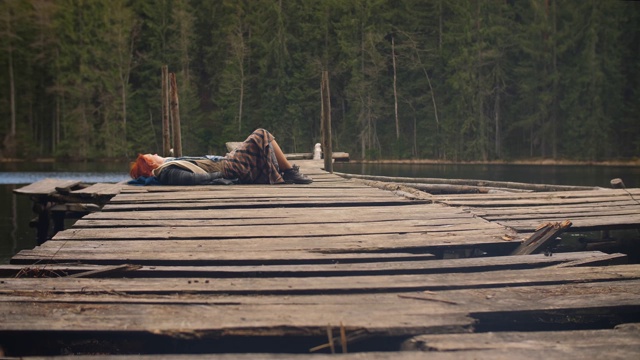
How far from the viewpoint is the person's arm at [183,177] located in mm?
7105

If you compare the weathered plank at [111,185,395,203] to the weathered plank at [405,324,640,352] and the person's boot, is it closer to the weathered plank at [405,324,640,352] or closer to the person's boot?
the person's boot

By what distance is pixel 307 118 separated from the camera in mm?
45812

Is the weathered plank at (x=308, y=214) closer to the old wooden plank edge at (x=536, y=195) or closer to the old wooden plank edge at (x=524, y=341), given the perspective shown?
the old wooden plank edge at (x=536, y=195)

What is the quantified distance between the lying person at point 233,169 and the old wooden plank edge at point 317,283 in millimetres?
4102

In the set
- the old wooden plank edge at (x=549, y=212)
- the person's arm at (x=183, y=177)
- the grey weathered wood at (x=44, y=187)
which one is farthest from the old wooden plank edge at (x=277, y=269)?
the grey weathered wood at (x=44, y=187)

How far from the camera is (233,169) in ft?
24.0

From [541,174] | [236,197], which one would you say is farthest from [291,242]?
[541,174]

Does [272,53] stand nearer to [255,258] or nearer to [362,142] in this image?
[362,142]

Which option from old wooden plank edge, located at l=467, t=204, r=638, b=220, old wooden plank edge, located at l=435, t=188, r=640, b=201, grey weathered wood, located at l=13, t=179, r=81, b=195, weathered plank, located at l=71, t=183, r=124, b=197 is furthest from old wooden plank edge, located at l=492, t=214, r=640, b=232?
grey weathered wood, located at l=13, t=179, r=81, b=195

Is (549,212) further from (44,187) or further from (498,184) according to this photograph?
(44,187)

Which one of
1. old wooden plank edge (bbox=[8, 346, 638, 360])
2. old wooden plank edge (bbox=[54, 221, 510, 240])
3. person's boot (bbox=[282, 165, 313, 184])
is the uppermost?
person's boot (bbox=[282, 165, 313, 184])

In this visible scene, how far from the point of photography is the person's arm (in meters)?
7.11

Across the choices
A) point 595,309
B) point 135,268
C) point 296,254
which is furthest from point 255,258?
point 595,309

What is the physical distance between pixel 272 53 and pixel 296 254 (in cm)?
4201
